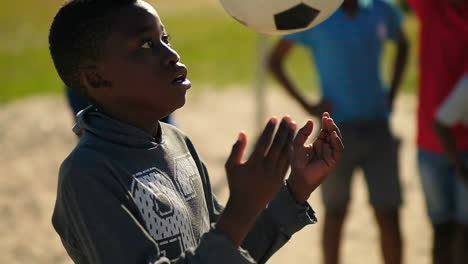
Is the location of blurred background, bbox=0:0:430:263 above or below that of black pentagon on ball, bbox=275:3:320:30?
below

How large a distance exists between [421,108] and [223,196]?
8.94ft

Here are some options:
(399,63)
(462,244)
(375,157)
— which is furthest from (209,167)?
(462,244)

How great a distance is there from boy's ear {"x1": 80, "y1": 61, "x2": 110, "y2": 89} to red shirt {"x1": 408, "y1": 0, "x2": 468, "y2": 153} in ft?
7.37

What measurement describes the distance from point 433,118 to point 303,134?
6.60 ft

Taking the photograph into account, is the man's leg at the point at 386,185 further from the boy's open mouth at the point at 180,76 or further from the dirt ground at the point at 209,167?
the boy's open mouth at the point at 180,76

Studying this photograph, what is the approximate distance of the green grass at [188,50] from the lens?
11.6 metres

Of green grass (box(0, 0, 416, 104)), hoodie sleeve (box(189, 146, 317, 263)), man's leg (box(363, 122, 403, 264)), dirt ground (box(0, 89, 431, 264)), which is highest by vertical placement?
hoodie sleeve (box(189, 146, 317, 263))

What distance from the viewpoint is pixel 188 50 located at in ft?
45.9

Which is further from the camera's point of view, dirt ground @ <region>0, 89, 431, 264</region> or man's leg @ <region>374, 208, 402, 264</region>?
dirt ground @ <region>0, 89, 431, 264</region>

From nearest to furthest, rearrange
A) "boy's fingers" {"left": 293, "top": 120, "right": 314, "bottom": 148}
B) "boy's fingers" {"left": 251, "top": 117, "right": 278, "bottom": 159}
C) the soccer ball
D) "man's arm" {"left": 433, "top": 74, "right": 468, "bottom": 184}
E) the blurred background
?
"boy's fingers" {"left": 251, "top": 117, "right": 278, "bottom": 159}, "boy's fingers" {"left": 293, "top": 120, "right": 314, "bottom": 148}, the soccer ball, "man's arm" {"left": 433, "top": 74, "right": 468, "bottom": 184}, the blurred background

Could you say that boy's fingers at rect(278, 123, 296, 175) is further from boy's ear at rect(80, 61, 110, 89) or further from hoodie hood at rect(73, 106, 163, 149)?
boy's ear at rect(80, 61, 110, 89)

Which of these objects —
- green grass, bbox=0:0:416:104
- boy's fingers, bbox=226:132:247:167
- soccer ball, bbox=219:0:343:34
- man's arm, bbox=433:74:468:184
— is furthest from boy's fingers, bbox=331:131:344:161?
green grass, bbox=0:0:416:104

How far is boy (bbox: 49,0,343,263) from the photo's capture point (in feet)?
6.24

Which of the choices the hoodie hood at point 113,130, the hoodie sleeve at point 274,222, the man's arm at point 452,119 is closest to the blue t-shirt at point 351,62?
the man's arm at point 452,119
